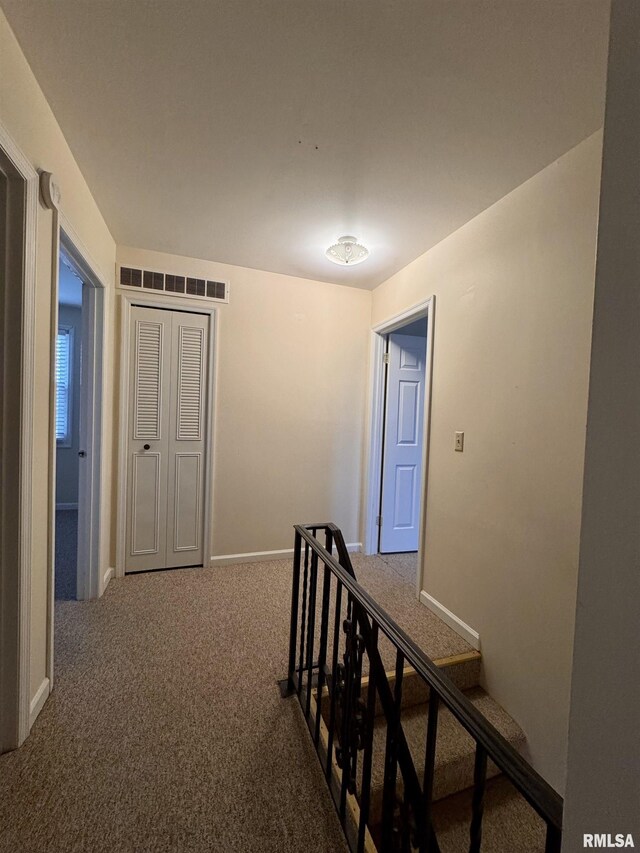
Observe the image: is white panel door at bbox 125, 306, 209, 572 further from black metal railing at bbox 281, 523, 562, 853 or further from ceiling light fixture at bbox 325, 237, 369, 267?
black metal railing at bbox 281, 523, 562, 853

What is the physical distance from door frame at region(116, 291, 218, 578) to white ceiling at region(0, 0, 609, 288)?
69 centimetres

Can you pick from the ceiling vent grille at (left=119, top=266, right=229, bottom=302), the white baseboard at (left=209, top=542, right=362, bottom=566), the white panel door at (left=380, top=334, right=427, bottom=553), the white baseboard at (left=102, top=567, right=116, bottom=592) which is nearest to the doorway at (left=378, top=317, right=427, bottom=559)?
the white panel door at (left=380, top=334, right=427, bottom=553)

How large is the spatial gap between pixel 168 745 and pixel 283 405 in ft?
7.44

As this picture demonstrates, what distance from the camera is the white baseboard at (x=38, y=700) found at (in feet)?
4.65

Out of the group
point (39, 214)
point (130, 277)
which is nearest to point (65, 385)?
point (130, 277)

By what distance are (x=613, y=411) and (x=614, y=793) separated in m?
0.39

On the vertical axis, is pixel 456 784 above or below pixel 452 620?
below

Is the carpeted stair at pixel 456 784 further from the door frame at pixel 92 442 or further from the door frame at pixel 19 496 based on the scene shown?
the door frame at pixel 92 442

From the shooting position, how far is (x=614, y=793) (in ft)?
1.22

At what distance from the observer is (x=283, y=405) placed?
10.3 ft

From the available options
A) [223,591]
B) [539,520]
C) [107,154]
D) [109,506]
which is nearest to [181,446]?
[109,506]

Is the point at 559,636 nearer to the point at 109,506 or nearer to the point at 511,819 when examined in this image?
the point at 511,819

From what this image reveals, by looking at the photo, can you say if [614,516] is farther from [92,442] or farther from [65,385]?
[65,385]

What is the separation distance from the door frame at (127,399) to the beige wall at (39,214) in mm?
927
